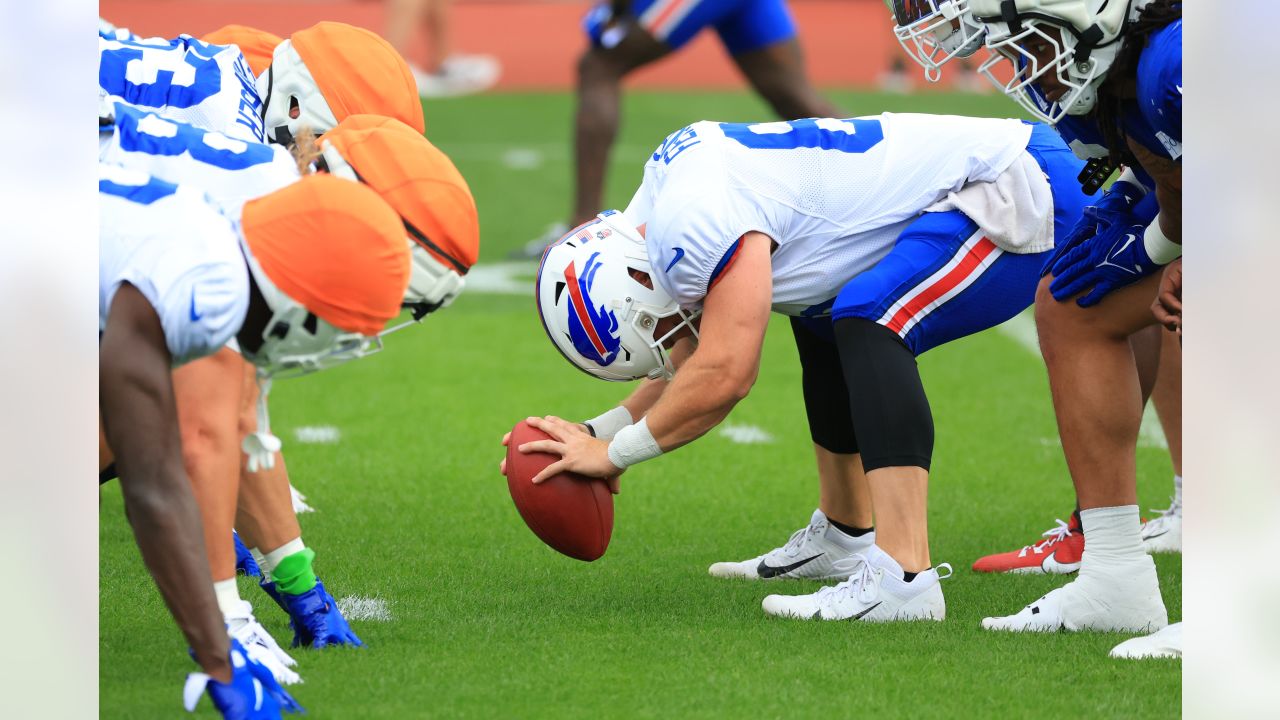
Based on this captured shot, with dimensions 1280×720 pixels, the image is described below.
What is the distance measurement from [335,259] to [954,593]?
1757 mm

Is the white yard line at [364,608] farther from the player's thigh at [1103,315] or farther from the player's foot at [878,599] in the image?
the player's thigh at [1103,315]

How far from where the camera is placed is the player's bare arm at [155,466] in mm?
2361

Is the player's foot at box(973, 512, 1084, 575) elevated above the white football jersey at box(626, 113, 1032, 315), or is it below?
below

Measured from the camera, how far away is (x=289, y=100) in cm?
353

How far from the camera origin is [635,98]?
43.6 feet

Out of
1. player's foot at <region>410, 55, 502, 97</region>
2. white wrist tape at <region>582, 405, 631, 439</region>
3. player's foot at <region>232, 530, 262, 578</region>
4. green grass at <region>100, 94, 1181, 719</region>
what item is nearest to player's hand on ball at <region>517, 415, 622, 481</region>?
white wrist tape at <region>582, 405, 631, 439</region>

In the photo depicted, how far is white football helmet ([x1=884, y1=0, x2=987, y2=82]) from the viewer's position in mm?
2969

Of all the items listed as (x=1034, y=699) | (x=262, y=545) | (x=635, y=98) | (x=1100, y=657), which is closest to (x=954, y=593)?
(x=1100, y=657)

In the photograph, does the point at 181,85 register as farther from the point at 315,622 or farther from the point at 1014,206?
the point at 1014,206

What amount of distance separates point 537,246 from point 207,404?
17.3 feet

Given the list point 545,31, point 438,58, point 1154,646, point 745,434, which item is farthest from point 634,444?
point 545,31

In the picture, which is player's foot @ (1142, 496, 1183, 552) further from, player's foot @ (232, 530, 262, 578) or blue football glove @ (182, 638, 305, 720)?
blue football glove @ (182, 638, 305, 720)

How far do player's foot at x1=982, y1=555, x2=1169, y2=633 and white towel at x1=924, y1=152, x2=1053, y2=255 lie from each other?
0.71m
